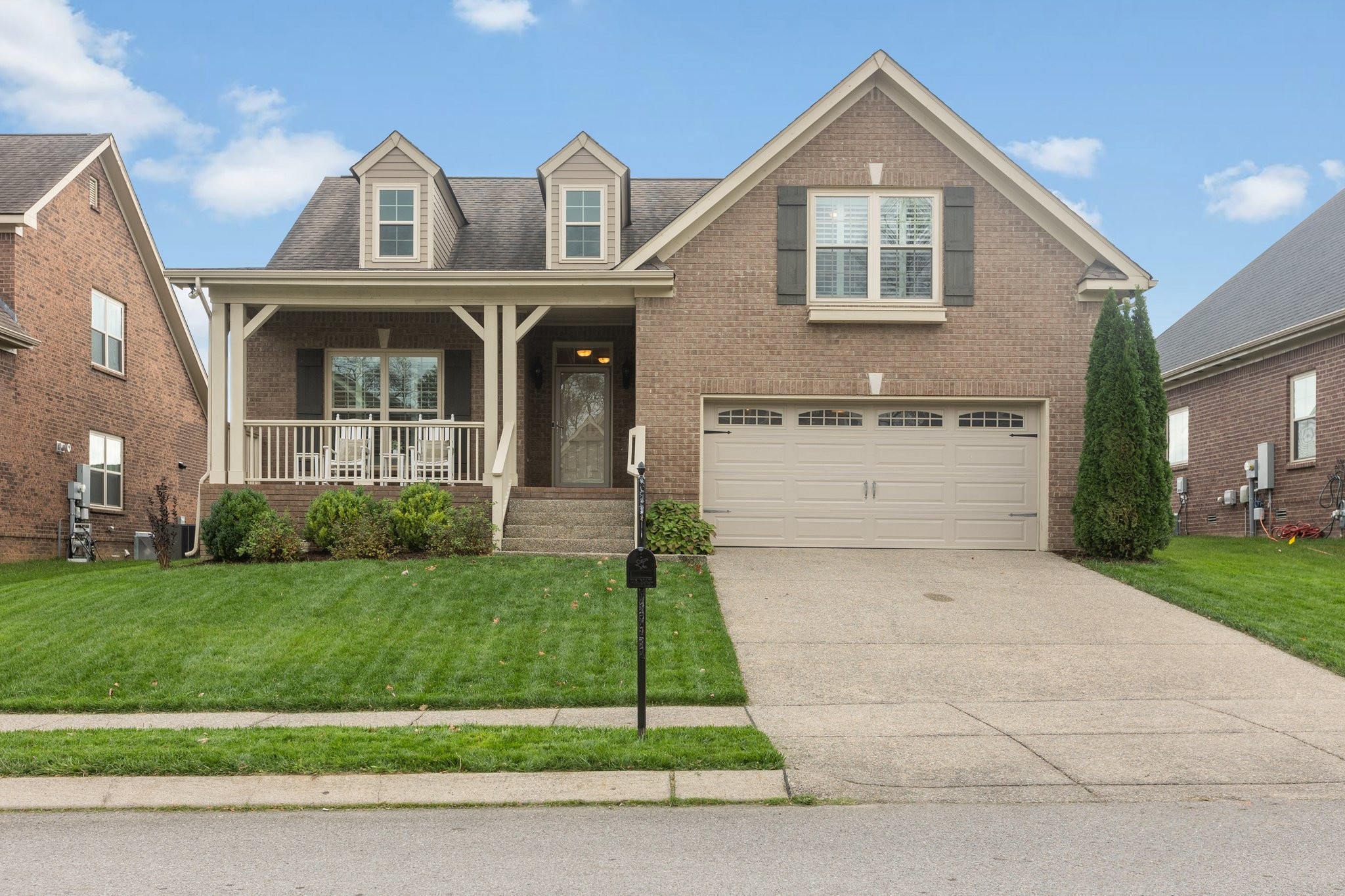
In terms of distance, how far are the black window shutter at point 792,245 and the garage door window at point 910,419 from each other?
2.06 m

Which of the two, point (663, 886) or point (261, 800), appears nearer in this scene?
point (663, 886)

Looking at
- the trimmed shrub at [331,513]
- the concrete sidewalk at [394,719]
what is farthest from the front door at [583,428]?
the concrete sidewalk at [394,719]

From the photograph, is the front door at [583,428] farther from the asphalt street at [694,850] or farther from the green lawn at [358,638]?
the asphalt street at [694,850]

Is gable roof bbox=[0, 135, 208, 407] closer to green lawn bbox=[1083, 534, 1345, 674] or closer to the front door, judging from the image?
the front door

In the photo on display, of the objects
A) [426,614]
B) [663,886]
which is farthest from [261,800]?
[426,614]

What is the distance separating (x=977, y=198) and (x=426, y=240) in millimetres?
8387

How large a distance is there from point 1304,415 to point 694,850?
56.5 feet

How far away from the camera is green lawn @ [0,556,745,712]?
27.3 ft

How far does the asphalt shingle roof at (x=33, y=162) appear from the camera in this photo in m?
17.9

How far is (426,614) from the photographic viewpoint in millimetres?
10719

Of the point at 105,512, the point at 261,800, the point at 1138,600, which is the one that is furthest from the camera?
the point at 105,512

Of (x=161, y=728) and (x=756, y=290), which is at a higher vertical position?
(x=756, y=290)

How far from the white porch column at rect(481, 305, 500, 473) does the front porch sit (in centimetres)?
2

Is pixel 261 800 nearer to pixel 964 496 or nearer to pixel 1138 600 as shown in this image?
pixel 1138 600
